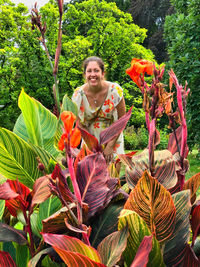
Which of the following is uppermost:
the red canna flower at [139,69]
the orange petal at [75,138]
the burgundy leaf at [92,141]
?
the red canna flower at [139,69]

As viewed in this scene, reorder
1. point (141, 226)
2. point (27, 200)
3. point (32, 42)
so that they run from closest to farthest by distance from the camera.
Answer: point (141, 226) → point (27, 200) → point (32, 42)

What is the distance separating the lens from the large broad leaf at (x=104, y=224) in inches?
23.6

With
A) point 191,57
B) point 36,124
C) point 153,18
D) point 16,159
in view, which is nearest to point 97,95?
point 36,124

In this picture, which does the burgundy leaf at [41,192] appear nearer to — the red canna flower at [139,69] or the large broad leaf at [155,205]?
the large broad leaf at [155,205]

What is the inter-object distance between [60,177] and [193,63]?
6.02 metres

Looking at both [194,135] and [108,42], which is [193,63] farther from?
[108,42]

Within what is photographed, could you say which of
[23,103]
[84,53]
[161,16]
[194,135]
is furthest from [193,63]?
[161,16]

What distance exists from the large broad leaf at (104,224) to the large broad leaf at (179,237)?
11 cm

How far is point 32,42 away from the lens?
36.7ft

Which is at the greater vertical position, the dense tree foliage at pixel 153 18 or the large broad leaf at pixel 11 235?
the dense tree foliage at pixel 153 18

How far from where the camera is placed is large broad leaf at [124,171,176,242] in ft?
1.70

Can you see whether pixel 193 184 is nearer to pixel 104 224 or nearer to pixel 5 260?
pixel 104 224

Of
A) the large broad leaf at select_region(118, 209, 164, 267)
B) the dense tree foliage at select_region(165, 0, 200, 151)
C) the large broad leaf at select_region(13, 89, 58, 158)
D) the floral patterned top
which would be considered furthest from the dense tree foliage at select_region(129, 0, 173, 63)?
the large broad leaf at select_region(118, 209, 164, 267)

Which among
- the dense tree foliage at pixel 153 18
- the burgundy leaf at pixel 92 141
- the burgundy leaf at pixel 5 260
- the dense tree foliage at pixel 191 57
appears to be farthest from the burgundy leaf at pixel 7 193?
the dense tree foliage at pixel 153 18
